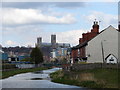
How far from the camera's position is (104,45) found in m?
72.4

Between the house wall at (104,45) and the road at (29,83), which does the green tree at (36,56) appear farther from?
the road at (29,83)

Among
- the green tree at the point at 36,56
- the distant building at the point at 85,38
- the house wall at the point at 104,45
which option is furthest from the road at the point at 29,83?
the green tree at the point at 36,56

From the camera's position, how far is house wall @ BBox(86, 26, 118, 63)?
71938mm

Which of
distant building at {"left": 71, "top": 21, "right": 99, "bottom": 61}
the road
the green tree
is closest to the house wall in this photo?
distant building at {"left": 71, "top": 21, "right": 99, "bottom": 61}

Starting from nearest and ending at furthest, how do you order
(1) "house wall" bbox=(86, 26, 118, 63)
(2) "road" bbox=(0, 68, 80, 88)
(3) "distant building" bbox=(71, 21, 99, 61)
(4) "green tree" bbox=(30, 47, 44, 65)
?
(2) "road" bbox=(0, 68, 80, 88) → (1) "house wall" bbox=(86, 26, 118, 63) → (3) "distant building" bbox=(71, 21, 99, 61) → (4) "green tree" bbox=(30, 47, 44, 65)

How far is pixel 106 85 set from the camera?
3322 centimetres

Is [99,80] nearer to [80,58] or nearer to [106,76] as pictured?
[106,76]

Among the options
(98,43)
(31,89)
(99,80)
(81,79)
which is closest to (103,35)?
(98,43)

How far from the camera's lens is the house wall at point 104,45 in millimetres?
71938

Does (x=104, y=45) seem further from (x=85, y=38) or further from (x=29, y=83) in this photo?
(x=29, y=83)

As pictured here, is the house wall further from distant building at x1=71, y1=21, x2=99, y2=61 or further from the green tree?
the green tree

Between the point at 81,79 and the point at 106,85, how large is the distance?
870 centimetres

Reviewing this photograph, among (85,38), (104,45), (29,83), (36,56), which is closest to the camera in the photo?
(29,83)

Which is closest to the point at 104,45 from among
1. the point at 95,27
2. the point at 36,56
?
the point at 95,27
